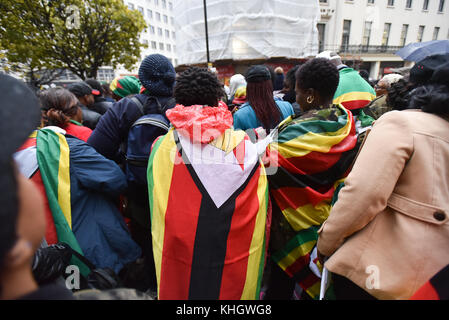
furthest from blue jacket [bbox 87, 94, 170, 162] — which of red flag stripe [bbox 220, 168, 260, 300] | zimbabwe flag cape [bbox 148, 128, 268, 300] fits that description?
red flag stripe [bbox 220, 168, 260, 300]

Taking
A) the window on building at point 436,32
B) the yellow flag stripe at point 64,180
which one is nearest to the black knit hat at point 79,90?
the yellow flag stripe at point 64,180

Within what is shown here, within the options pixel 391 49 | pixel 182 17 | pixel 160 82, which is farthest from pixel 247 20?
pixel 391 49

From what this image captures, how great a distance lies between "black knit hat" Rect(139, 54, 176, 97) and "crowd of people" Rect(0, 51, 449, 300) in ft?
0.04

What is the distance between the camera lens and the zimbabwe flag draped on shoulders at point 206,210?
147 cm

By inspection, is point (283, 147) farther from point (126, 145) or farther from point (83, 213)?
point (83, 213)

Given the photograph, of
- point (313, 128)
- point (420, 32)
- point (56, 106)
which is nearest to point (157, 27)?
point (420, 32)

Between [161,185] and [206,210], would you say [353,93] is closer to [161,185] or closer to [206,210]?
[206,210]

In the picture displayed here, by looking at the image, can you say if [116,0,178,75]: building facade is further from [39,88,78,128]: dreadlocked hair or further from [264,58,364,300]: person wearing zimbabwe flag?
[264,58,364,300]: person wearing zimbabwe flag

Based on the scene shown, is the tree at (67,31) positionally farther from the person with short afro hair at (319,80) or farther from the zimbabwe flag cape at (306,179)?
the zimbabwe flag cape at (306,179)

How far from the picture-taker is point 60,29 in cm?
1007

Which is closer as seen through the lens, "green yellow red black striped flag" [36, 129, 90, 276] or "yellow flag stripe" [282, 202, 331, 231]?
"green yellow red black striped flag" [36, 129, 90, 276]

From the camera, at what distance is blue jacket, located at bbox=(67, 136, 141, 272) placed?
5.88 ft

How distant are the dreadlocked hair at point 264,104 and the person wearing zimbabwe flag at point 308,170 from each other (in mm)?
798

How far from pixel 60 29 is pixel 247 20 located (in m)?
9.80
